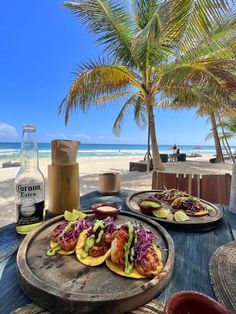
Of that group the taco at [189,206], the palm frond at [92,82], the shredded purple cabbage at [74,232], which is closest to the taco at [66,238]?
the shredded purple cabbage at [74,232]

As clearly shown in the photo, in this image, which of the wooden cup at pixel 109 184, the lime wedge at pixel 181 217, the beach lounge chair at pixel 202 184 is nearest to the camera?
the lime wedge at pixel 181 217

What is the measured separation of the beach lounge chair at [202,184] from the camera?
186 cm

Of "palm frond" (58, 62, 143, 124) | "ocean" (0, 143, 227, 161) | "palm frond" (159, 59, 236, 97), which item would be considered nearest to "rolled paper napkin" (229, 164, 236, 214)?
"palm frond" (159, 59, 236, 97)

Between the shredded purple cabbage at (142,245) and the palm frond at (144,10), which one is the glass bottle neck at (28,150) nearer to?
the shredded purple cabbage at (142,245)

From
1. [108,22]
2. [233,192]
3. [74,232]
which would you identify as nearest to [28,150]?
[74,232]

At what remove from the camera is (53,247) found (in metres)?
0.67

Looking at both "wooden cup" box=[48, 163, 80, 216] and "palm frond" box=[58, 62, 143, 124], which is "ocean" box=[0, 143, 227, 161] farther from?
"wooden cup" box=[48, 163, 80, 216]

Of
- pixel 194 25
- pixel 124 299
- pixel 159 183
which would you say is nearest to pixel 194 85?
pixel 194 25

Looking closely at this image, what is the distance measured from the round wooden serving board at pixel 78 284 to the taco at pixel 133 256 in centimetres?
2

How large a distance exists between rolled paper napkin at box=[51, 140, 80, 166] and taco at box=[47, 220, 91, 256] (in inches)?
14.5

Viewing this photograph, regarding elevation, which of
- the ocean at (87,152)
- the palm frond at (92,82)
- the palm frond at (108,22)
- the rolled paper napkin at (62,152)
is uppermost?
the palm frond at (108,22)

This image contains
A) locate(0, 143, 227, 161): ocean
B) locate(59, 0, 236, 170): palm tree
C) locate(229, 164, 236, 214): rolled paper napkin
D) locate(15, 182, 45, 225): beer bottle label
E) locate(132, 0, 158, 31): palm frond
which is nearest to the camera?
locate(15, 182, 45, 225): beer bottle label

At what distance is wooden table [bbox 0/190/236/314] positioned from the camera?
515 millimetres

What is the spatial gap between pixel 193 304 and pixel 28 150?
859 mm
